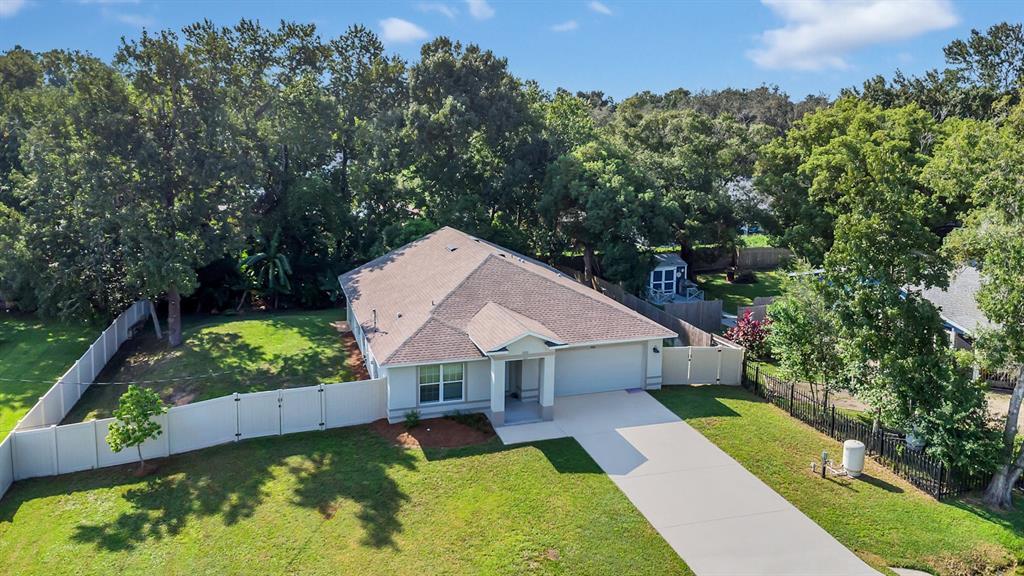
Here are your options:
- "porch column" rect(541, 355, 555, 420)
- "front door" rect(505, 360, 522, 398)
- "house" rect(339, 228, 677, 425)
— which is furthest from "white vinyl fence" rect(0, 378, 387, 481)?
"porch column" rect(541, 355, 555, 420)

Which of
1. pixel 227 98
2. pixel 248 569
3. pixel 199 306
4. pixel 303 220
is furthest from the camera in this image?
pixel 303 220

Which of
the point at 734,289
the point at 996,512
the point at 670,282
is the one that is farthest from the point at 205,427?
the point at 734,289

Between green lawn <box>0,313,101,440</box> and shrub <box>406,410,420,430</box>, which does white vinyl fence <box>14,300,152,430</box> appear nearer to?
green lawn <box>0,313,101,440</box>

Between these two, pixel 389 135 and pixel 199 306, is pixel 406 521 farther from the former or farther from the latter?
pixel 389 135

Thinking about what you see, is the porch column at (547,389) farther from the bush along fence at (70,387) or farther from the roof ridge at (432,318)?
the bush along fence at (70,387)

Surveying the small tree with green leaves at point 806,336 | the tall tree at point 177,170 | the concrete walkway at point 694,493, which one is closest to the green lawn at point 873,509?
the concrete walkway at point 694,493

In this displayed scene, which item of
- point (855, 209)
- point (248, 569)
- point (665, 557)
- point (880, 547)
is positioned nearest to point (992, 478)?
point (880, 547)
